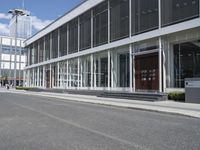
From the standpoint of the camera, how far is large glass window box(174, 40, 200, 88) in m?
22.1

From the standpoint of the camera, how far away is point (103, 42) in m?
33.2

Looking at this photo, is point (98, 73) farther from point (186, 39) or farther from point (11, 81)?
point (11, 81)

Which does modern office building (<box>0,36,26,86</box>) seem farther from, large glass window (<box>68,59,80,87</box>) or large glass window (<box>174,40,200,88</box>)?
large glass window (<box>174,40,200,88</box>)

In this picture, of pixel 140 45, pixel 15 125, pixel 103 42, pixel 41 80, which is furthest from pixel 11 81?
pixel 15 125

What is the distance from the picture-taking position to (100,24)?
3406 cm

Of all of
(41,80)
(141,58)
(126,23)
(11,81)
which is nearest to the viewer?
(141,58)

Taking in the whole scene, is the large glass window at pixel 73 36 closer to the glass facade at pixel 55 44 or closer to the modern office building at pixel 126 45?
the modern office building at pixel 126 45

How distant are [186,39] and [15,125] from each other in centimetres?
1589

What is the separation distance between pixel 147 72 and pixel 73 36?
1705cm

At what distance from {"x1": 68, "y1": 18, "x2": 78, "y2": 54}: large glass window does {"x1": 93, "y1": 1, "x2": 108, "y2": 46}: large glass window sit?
5229 mm

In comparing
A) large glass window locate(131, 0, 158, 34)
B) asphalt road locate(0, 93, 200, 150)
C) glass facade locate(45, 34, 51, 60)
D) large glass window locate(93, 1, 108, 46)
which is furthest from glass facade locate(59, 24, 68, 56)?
asphalt road locate(0, 93, 200, 150)

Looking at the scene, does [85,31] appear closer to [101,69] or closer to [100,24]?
[100,24]

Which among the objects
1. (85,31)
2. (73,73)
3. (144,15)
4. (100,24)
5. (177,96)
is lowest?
(177,96)

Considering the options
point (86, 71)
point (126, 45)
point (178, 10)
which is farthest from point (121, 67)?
point (178, 10)
